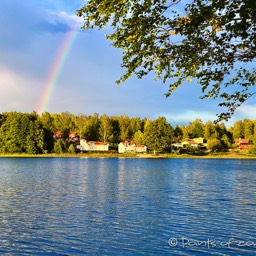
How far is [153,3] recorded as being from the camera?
8836 mm

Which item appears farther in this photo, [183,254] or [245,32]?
[183,254]

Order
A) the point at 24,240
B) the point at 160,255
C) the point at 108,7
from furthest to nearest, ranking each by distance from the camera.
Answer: the point at 24,240 → the point at 160,255 → the point at 108,7

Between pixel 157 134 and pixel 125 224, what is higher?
pixel 157 134

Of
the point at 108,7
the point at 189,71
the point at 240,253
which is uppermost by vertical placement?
the point at 108,7

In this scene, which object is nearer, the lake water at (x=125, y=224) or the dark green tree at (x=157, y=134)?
the lake water at (x=125, y=224)

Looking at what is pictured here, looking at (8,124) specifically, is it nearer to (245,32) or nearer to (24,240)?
(24,240)

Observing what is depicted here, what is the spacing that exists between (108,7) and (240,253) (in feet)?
50.5

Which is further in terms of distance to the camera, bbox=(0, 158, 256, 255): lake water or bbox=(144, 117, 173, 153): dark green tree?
bbox=(144, 117, 173, 153): dark green tree

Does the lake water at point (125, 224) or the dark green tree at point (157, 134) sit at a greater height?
the dark green tree at point (157, 134)

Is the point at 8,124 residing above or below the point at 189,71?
above

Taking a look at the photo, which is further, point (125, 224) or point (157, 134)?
point (157, 134)

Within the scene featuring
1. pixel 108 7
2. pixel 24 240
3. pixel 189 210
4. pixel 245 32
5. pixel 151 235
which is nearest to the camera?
pixel 245 32

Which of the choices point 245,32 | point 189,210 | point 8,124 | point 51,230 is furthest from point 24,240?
point 8,124

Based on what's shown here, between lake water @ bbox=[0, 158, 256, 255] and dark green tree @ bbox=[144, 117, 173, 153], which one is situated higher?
dark green tree @ bbox=[144, 117, 173, 153]
